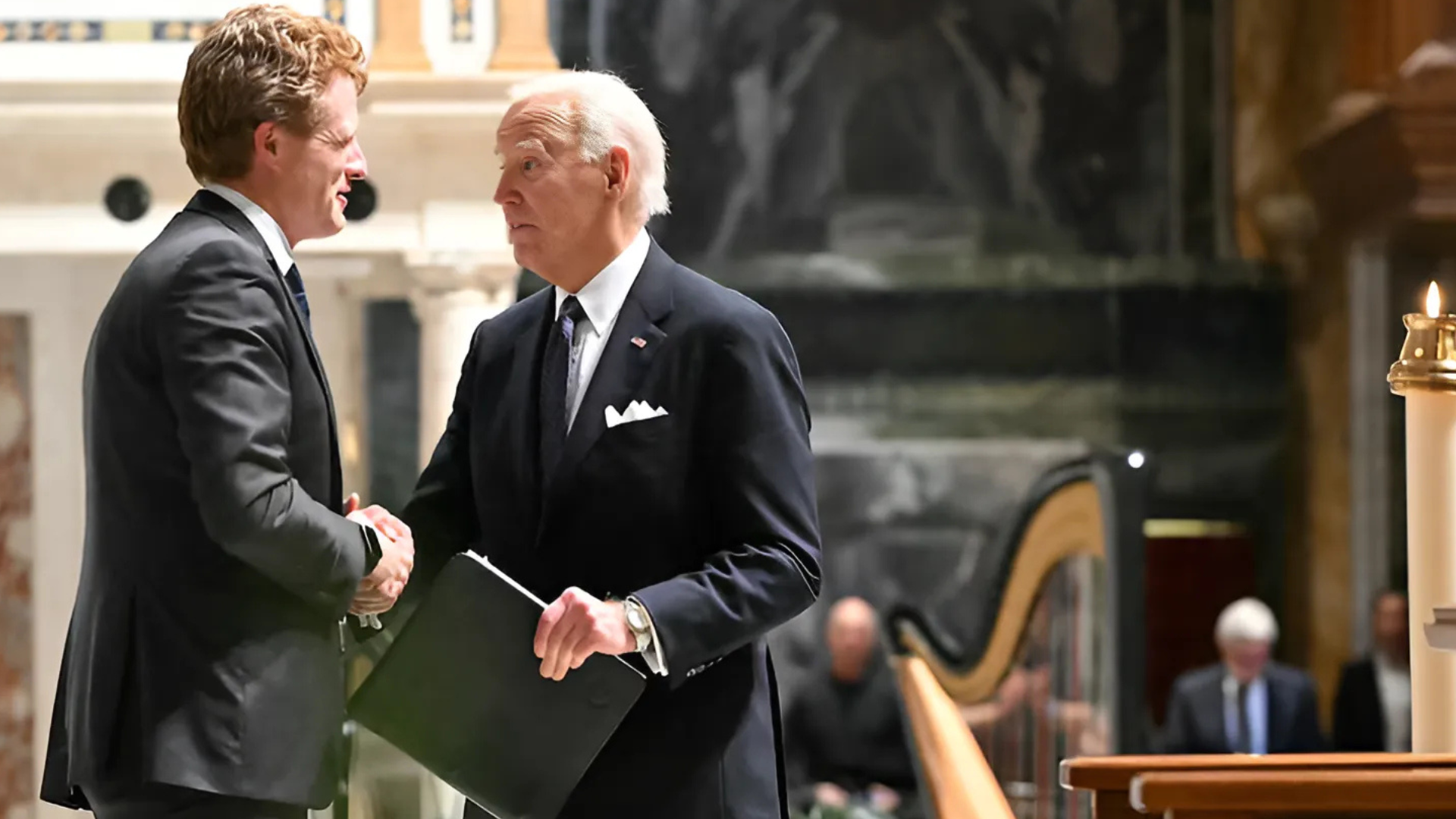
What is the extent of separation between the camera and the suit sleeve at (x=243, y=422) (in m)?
2.02

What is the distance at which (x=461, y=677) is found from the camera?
7.10 feet

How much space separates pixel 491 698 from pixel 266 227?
60cm

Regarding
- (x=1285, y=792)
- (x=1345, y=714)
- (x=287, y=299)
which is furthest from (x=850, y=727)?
(x=1285, y=792)

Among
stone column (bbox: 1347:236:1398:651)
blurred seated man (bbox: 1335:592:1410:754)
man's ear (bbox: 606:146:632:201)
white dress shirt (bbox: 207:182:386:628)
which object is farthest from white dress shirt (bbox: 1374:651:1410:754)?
white dress shirt (bbox: 207:182:386:628)

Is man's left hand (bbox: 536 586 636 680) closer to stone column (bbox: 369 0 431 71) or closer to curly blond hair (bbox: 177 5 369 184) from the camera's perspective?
curly blond hair (bbox: 177 5 369 184)

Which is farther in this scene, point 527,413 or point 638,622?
point 527,413

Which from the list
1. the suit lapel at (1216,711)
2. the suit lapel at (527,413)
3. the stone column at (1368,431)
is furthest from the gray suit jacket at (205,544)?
the stone column at (1368,431)

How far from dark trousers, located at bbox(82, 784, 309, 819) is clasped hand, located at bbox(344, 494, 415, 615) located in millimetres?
261

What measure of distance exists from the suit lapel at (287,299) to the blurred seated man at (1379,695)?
7287 mm

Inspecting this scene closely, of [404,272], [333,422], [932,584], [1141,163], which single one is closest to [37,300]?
[404,272]

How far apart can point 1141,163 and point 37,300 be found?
544cm

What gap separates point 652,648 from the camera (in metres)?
2.12

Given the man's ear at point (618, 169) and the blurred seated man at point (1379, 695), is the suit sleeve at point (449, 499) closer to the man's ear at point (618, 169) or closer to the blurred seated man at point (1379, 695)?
the man's ear at point (618, 169)

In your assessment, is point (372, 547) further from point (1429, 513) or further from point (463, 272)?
point (463, 272)
